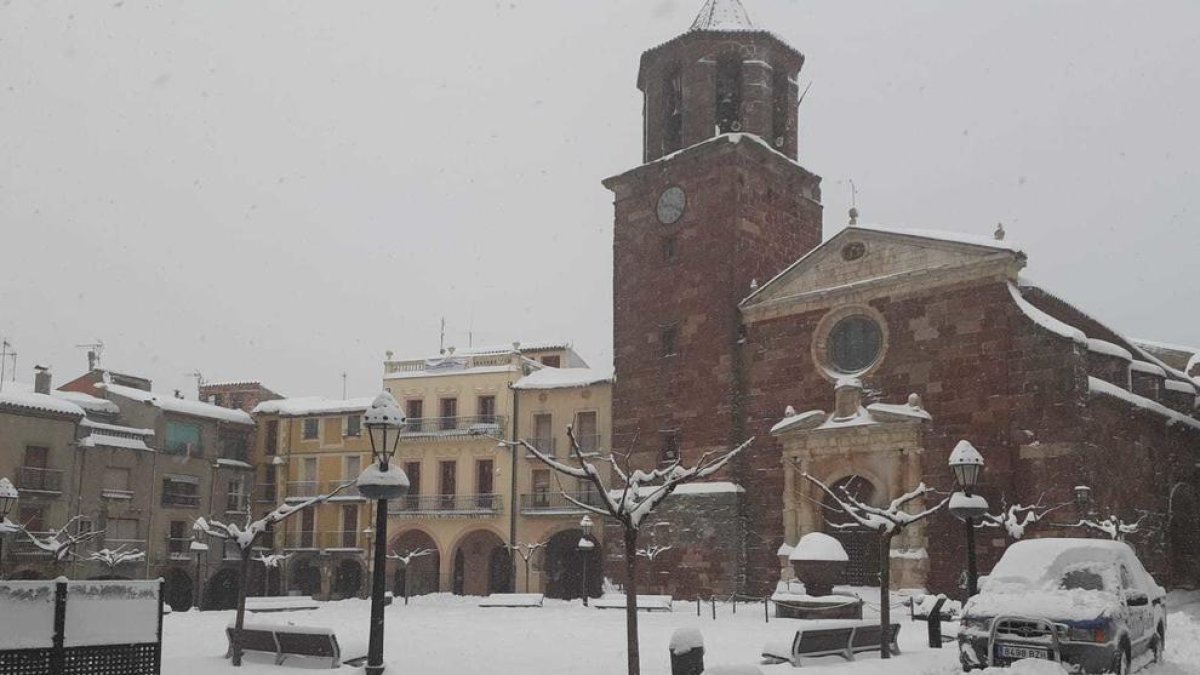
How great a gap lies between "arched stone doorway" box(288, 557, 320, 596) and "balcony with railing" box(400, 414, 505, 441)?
21.2 ft

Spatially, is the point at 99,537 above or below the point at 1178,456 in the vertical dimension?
below

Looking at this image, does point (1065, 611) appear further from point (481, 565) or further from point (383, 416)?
point (481, 565)

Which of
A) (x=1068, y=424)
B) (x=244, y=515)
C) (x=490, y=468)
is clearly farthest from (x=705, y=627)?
(x=244, y=515)

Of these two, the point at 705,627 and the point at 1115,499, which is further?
the point at 1115,499

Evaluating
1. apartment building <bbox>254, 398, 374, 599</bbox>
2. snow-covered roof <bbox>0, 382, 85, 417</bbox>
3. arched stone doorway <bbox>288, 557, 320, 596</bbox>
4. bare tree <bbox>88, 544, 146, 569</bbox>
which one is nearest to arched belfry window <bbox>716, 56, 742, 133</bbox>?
apartment building <bbox>254, 398, 374, 599</bbox>

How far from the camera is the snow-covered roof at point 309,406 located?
4406 centimetres

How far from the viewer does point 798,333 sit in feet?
89.0

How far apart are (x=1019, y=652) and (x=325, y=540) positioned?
115ft

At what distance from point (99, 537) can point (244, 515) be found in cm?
720

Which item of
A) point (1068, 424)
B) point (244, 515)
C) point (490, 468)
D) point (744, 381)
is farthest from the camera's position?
point (244, 515)

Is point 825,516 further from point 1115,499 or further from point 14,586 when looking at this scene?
point 14,586

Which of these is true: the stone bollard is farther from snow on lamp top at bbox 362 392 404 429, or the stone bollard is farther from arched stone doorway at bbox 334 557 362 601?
arched stone doorway at bbox 334 557 362 601

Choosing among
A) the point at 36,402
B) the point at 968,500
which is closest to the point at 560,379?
the point at 36,402

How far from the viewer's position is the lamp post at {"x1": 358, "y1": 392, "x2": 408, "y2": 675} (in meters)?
11.5
